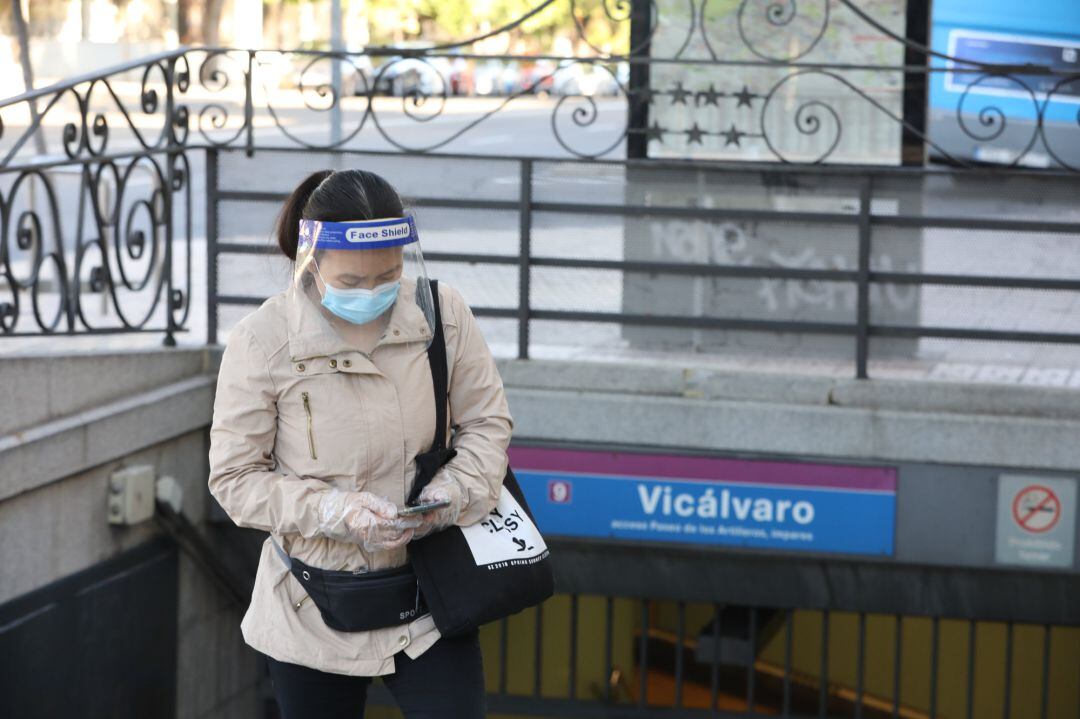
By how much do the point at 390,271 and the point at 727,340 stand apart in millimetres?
3683

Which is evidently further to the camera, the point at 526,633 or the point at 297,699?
the point at 526,633

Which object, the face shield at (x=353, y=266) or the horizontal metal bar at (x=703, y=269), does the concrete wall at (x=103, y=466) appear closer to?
the horizontal metal bar at (x=703, y=269)

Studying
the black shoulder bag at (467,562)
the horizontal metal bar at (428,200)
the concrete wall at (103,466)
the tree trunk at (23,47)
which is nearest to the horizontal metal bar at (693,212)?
the horizontal metal bar at (428,200)

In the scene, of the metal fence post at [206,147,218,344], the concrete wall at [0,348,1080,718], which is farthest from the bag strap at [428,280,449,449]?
the metal fence post at [206,147,218,344]

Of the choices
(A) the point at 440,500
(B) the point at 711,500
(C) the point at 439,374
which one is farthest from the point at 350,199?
(B) the point at 711,500

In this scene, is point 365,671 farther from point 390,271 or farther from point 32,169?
point 32,169

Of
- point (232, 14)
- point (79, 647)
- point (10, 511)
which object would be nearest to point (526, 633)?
point (79, 647)

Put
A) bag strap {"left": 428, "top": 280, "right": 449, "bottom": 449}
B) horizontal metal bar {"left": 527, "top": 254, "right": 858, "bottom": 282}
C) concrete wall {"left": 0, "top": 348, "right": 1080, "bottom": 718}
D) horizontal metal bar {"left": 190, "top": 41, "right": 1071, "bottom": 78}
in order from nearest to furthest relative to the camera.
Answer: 1. bag strap {"left": 428, "top": 280, "right": 449, "bottom": 449}
2. concrete wall {"left": 0, "top": 348, "right": 1080, "bottom": 718}
3. horizontal metal bar {"left": 190, "top": 41, "right": 1071, "bottom": 78}
4. horizontal metal bar {"left": 527, "top": 254, "right": 858, "bottom": 282}

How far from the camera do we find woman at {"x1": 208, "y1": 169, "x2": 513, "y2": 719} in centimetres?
297

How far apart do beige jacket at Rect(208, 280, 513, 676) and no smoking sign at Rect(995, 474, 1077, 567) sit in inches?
135

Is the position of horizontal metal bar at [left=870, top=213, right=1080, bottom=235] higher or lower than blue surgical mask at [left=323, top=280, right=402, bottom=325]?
higher

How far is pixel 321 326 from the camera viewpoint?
301 cm

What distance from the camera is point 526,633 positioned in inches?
297

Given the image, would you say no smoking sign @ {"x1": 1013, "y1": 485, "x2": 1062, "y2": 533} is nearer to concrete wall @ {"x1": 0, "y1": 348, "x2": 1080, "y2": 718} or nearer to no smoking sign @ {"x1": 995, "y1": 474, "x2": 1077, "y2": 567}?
no smoking sign @ {"x1": 995, "y1": 474, "x2": 1077, "y2": 567}
